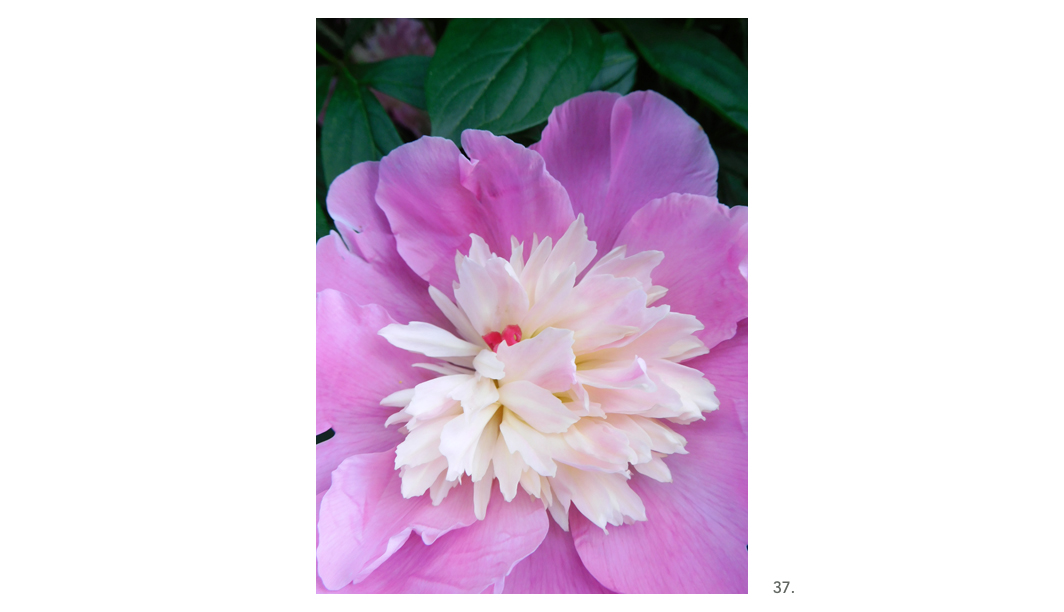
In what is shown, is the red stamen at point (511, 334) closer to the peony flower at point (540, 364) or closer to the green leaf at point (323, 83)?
the peony flower at point (540, 364)

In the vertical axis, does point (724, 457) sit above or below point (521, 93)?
below

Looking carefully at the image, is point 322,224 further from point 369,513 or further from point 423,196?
point 369,513

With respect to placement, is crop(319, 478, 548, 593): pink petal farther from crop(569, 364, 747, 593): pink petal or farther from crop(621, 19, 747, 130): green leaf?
crop(621, 19, 747, 130): green leaf

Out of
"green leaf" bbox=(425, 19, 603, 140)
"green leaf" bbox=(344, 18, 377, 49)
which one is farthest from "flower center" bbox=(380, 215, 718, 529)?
"green leaf" bbox=(344, 18, 377, 49)

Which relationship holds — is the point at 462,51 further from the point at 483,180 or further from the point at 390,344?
the point at 390,344

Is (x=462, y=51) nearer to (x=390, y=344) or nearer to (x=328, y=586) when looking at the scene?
(x=390, y=344)

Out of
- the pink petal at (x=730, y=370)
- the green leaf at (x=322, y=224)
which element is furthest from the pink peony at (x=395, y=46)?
the pink petal at (x=730, y=370)
